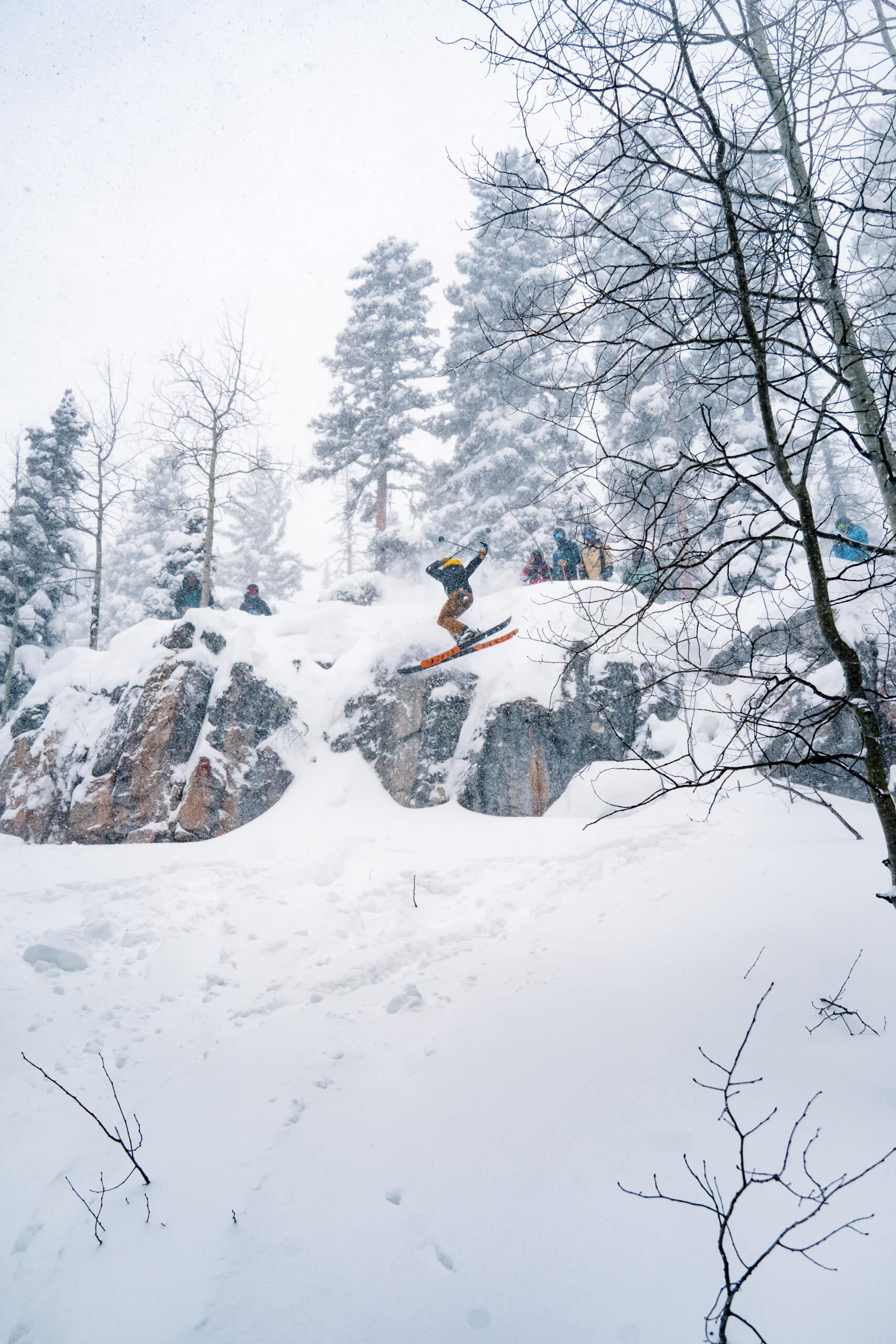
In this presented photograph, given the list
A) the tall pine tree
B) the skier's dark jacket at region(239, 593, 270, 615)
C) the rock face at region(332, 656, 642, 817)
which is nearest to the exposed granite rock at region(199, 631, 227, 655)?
the rock face at region(332, 656, 642, 817)

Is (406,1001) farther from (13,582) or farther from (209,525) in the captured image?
(13,582)

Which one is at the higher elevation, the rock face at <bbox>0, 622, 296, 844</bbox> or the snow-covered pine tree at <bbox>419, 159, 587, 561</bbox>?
the snow-covered pine tree at <bbox>419, 159, 587, 561</bbox>

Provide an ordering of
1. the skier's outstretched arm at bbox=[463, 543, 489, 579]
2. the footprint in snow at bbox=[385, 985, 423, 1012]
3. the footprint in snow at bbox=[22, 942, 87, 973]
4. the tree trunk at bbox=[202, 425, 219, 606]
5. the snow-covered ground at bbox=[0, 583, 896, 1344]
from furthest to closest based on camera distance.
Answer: the tree trunk at bbox=[202, 425, 219, 606] < the skier's outstretched arm at bbox=[463, 543, 489, 579] < the footprint in snow at bbox=[22, 942, 87, 973] < the footprint in snow at bbox=[385, 985, 423, 1012] < the snow-covered ground at bbox=[0, 583, 896, 1344]

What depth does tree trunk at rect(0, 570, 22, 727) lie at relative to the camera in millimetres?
17141

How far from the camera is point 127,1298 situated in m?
2.05

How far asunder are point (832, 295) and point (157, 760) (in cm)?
996

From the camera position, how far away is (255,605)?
593 inches

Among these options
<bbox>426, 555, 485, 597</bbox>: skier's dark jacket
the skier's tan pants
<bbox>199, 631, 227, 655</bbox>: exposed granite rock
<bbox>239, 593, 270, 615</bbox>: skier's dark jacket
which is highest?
<bbox>239, 593, 270, 615</bbox>: skier's dark jacket

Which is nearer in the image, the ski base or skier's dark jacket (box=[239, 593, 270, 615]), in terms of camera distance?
the ski base

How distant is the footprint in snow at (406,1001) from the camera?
3.89 metres

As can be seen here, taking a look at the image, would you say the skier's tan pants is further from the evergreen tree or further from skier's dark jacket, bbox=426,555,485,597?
the evergreen tree

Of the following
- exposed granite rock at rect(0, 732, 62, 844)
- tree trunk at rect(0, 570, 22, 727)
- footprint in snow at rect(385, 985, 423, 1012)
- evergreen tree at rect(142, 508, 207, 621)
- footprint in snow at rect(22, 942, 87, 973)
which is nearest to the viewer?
footprint in snow at rect(385, 985, 423, 1012)

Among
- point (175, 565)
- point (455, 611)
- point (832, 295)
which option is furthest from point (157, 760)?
point (832, 295)

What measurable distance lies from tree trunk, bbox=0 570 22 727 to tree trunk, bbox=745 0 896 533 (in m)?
20.6
